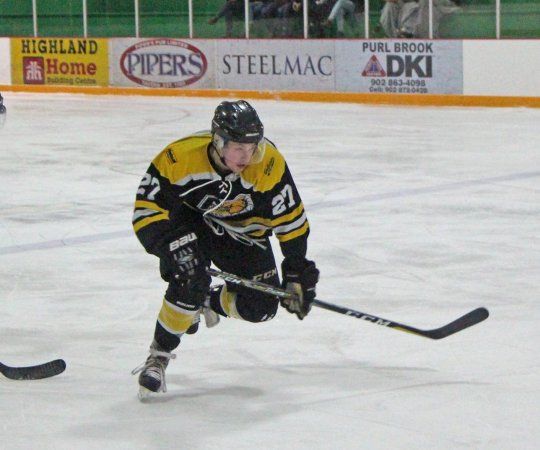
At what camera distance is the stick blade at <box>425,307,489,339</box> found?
3.99 m

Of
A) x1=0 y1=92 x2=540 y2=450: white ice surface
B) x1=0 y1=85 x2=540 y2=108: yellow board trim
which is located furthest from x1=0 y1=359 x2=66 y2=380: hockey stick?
→ x1=0 y1=85 x2=540 y2=108: yellow board trim

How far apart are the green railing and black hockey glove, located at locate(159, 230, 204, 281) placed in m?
10.5

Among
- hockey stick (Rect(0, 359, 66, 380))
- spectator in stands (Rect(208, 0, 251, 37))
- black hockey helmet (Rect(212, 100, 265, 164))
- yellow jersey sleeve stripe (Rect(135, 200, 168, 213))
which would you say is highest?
spectator in stands (Rect(208, 0, 251, 37))

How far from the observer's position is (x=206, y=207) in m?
3.68

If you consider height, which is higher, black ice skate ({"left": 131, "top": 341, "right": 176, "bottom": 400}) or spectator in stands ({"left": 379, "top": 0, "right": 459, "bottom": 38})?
spectator in stands ({"left": 379, "top": 0, "right": 459, "bottom": 38})

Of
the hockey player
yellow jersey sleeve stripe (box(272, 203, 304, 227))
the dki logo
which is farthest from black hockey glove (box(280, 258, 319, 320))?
the dki logo

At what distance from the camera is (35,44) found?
1702 cm

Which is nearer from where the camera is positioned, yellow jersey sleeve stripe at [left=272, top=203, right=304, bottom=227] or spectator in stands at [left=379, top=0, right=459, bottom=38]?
yellow jersey sleeve stripe at [left=272, top=203, right=304, bottom=227]

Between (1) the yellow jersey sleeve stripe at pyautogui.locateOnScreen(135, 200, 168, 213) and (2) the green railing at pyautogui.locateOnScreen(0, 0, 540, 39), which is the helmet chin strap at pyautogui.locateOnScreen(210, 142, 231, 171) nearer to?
(1) the yellow jersey sleeve stripe at pyautogui.locateOnScreen(135, 200, 168, 213)

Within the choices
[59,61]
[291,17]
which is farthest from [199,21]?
[59,61]

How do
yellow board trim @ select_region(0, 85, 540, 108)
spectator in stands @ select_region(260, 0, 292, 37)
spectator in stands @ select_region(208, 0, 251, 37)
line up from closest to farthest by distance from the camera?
yellow board trim @ select_region(0, 85, 540, 108), spectator in stands @ select_region(260, 0, 292, 37), spectator in stands @ select_region(208, 0, 251, 37)

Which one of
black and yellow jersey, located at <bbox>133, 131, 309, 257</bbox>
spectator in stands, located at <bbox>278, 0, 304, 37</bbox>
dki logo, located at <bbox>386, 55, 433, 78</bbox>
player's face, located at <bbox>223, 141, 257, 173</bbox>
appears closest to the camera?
player's face, located at <bbox>223, 141, 257, 173</bbox>

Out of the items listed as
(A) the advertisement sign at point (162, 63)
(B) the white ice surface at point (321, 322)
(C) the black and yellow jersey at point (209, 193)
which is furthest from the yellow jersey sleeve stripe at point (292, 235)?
(A) the advertisement sign at point (162, 63)

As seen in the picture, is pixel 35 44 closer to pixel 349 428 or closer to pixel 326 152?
pixel 326 152
